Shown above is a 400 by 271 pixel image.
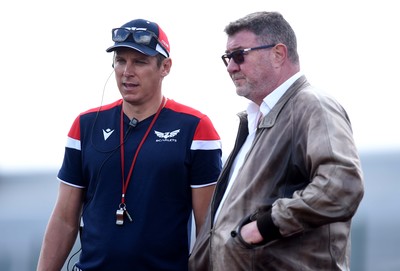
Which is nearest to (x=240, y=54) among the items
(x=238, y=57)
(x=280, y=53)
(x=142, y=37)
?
(x=238, y=57)

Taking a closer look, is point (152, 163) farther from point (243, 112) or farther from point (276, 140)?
point (276, 140)

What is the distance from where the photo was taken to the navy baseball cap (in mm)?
4852

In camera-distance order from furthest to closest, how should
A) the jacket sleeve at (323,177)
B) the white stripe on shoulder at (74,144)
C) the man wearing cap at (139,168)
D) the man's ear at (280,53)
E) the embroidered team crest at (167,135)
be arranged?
the white stripe on shoulder at (74,144), the embroidered team crest at (167,135), the man wearing cap at (139,168), the man's ear at (280,53), the jacket sleeve at (323,177)

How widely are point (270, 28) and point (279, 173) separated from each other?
29.3 inches

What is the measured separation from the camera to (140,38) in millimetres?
4875

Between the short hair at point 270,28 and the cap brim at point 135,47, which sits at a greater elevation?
the short hair at point 270,28

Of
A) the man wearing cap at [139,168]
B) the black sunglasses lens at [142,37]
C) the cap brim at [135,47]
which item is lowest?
the man wearing cap at [139,168]

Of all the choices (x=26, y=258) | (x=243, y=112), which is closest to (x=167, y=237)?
(x=243, y=112)

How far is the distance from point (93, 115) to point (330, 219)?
1.68 metres

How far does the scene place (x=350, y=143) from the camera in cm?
392

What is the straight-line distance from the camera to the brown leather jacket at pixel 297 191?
384 centimetres

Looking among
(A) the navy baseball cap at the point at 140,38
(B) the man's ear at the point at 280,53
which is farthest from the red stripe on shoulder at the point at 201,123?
(B) the man's ear at the point at 280,53

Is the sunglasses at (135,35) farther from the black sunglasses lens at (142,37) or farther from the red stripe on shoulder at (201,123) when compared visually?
the red stripe on shoulder at (201,123)

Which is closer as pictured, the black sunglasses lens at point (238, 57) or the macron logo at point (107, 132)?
the black sunglasses lens at point (238, 57)
